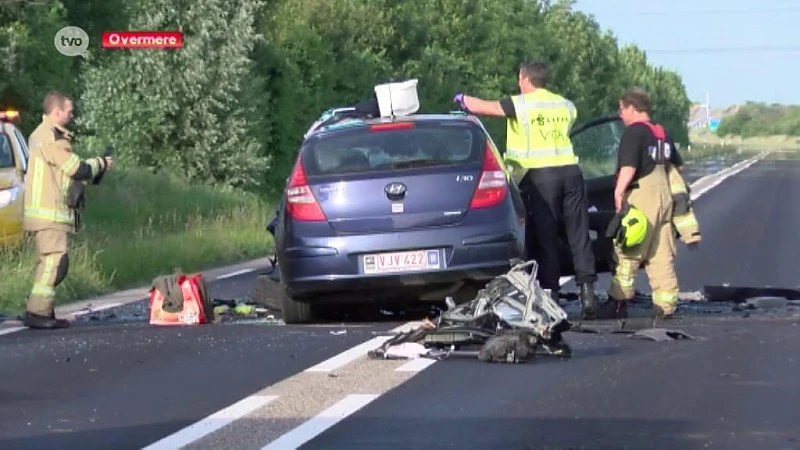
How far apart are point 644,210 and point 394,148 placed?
6.29 ft

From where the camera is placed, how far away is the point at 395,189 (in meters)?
12.2

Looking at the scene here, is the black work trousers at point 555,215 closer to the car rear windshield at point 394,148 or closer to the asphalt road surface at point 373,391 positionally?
the car rear windshield at point 394,148

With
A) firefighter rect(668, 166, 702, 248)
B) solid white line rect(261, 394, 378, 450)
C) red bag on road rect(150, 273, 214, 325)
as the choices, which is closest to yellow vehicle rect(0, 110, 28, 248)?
red bag on road rect(150, 273, 214, 325)

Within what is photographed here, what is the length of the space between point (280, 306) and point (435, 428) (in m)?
5.57

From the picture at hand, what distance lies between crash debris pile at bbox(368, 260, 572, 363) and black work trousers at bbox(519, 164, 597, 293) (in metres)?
2.07

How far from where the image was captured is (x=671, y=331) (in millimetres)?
11336

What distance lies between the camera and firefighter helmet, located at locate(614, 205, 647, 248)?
1271 centimetres

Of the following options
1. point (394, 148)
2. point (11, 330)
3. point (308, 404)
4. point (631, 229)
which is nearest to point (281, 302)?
point (394, 148)

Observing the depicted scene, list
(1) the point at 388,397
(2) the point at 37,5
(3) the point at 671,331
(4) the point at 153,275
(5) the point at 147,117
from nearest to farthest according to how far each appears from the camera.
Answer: (1) the point at 388,397
(3) the point at 671,331
(4) the point at 153,275
(2) the point at 37,5
(5) the point at 147,117

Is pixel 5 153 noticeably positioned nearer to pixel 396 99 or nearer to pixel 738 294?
pixel 396 99

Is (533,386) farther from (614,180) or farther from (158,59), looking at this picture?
(158,59)

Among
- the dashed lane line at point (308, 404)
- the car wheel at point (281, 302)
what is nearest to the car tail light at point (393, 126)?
the car wheel at point (281, 302)

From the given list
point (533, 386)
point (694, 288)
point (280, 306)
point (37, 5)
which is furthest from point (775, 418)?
point (37, 5)

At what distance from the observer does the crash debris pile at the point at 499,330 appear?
1018cm
